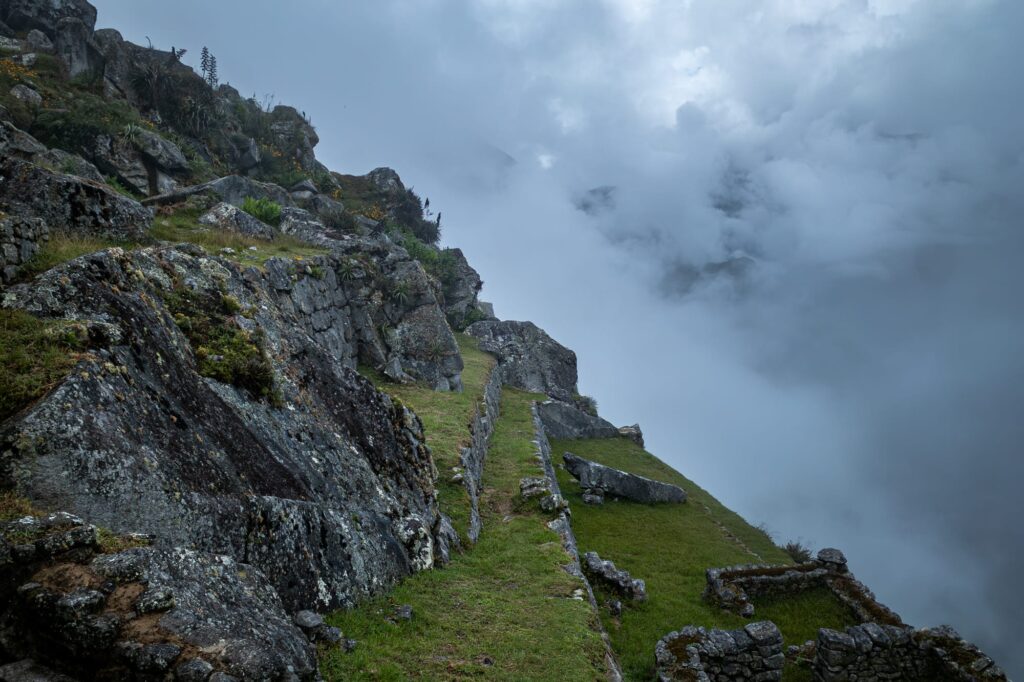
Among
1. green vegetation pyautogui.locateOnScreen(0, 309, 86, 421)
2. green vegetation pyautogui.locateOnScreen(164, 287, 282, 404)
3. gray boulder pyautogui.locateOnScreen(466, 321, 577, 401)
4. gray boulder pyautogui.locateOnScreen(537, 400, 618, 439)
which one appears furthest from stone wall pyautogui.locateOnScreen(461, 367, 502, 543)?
gray boulder pyautogui.locateOnScreen(466, 321, 577, 401)

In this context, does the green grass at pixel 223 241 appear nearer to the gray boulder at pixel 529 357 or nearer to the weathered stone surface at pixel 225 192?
the weathered stone surface at pixel 225 192

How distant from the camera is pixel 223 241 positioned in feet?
79.2

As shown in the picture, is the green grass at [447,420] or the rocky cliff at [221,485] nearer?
the rocky cliff at [221,485]

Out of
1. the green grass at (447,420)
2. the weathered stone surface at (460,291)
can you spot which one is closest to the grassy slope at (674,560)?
the green grass at (447,420)

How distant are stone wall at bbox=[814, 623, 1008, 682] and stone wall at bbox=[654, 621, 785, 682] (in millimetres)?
2674

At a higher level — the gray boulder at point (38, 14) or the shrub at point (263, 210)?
the gray boulder at point (38, 14)

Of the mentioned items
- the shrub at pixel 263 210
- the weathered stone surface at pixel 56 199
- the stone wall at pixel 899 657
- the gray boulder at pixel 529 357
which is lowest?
the stone wall at pixel 899 657

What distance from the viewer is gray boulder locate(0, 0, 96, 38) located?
46844mm

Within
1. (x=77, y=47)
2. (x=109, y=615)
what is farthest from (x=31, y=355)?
(x=77, y=47)

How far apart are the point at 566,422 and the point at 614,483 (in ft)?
49.3

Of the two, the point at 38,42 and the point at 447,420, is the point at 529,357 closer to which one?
the point at 447,420

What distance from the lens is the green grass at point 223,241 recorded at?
69.1 ft

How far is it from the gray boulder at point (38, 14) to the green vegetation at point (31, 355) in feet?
195

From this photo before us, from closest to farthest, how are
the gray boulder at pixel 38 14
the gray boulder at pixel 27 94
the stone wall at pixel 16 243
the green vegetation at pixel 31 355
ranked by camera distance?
the green vegetation at pixel 31 355, the stone wall at pixel 16 243, the gray boulder at pixel 27 94, the gray boulder at pixel 38 14
